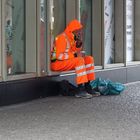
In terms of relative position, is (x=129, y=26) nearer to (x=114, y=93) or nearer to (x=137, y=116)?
(x=114, y=93)

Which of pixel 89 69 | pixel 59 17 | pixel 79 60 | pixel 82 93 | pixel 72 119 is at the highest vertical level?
pixel 59 17

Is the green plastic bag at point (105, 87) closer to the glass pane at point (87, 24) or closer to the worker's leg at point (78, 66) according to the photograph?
the worker's leg at point (78, 66)

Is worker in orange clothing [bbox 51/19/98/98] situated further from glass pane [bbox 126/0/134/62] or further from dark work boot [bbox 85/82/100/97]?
glass pane [bbox 126/0/134/62]

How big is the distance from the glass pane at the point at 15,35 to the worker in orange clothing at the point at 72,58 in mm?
668

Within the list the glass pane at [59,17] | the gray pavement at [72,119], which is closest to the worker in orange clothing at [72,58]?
the gray pavement at [72,119]

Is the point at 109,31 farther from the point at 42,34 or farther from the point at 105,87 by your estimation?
the point at 42,34

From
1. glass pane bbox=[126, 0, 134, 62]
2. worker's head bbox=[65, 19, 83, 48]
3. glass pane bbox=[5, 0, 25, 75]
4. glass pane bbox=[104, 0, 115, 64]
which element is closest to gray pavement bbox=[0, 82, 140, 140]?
glass pane bbox=[5, 0, 25, 75]

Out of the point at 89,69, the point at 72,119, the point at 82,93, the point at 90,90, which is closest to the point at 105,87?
the point at 90,90

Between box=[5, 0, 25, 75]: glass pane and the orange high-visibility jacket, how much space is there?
660 mm

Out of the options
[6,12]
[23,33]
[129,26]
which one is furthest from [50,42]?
[129,26]

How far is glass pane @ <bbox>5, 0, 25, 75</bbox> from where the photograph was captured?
8.66m

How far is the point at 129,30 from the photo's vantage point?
44.1ft

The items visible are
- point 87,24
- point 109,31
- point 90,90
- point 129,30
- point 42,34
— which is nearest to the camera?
point 42,34

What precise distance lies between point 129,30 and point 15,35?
514cm
